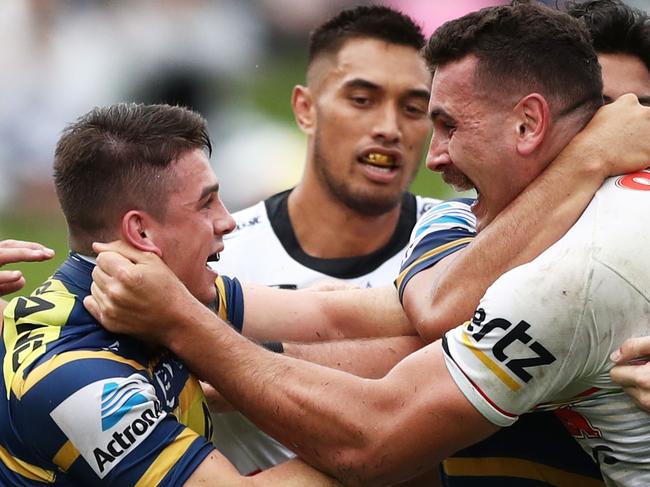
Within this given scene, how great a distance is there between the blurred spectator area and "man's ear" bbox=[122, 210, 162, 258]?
6.75 m

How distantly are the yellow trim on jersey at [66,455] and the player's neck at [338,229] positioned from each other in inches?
115

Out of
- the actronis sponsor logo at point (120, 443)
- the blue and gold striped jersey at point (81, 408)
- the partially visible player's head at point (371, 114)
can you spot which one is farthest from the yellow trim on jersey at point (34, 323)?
the partially visible player's head at point (371, 114)

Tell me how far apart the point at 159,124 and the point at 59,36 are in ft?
25.6

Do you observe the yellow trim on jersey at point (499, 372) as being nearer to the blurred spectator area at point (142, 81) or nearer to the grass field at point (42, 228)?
the grass field at point (42, 228)

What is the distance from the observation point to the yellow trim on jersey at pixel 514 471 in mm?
3525

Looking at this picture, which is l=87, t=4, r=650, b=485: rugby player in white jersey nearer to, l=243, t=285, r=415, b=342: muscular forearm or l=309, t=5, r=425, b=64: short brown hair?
l=243, t=285, r=415, b=342: muscular forearm

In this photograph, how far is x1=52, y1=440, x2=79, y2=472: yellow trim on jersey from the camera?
309 centimetres

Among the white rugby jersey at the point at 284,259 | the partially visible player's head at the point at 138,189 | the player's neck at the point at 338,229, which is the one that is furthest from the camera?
the player's neck at the point at 338,229

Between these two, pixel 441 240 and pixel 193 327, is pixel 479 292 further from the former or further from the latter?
pixel 193 327

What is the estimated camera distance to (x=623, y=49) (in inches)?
161

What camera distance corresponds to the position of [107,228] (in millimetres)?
3486

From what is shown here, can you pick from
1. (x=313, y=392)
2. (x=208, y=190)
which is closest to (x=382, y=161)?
(x=208, y=190)

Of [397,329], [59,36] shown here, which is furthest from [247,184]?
[397,329]

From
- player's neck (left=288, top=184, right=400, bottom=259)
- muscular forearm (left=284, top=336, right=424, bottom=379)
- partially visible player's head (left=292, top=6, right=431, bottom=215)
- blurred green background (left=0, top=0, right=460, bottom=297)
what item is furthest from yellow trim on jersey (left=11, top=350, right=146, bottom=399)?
blurred green background (left=0, top=0, right=460, bottom=297)
